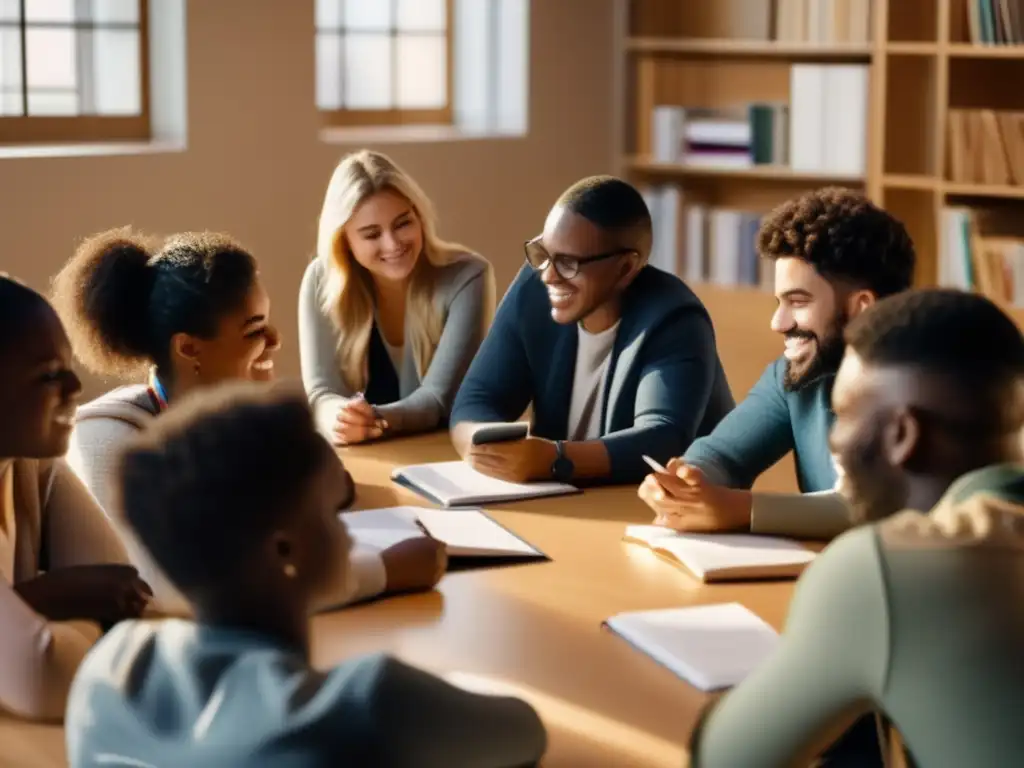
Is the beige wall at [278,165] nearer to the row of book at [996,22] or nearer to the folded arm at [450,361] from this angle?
the row of book at [996,22]

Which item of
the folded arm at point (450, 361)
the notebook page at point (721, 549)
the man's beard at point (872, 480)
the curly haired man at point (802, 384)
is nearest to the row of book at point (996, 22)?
the folded arm at point (450, 361)

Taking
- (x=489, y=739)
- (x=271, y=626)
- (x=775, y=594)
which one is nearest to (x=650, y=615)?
(x=775, y=594)

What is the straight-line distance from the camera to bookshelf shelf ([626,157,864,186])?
5.44 meters

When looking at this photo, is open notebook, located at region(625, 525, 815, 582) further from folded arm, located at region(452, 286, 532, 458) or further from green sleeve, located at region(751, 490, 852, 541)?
folded arm, located at region(452, 286, 532, 458)

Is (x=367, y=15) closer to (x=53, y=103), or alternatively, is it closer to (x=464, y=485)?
(x=53, y=103)

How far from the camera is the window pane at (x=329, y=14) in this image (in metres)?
5.59

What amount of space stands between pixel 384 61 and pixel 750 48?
52.1 inches

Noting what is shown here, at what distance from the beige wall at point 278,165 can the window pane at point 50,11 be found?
431 mm

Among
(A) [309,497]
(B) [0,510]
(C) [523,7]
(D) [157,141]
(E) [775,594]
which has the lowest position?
(E) [775,594]

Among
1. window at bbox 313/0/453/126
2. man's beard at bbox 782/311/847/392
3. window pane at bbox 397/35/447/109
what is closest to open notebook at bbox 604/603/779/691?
man's beard at bbox 782/311/847/392

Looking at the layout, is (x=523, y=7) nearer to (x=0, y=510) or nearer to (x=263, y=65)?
(x=263, y=65)

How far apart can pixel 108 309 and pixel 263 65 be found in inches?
107

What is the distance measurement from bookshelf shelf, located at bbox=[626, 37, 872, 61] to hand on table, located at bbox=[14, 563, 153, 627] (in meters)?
3.86

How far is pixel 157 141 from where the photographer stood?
5125mm
